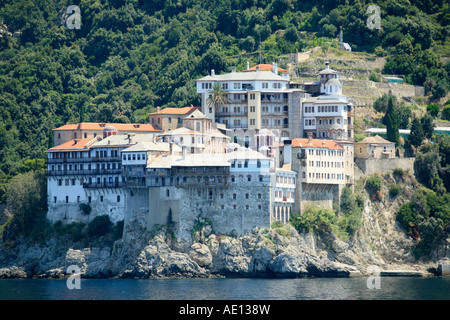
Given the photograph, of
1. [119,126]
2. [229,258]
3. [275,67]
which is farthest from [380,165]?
[119,126]

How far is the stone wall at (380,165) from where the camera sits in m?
130

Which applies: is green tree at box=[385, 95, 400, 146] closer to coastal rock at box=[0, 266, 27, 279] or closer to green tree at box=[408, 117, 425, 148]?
green tree at box=[408, 117, 425, 148]

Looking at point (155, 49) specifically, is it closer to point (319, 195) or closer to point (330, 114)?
point (330, 114)

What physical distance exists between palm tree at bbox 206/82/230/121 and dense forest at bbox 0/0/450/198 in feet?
24.4

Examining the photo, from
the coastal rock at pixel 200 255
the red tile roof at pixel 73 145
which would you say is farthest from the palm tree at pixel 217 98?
the coastal rock at pixel 200 255

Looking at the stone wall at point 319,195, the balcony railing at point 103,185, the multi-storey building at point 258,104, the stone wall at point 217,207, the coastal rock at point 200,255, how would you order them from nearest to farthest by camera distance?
the coastal rock at point 200,255, the stone wall at point 217,207, the stone wall at point 319,195, the balcony railing at point 103,185, the multi-storey building at point 258,104

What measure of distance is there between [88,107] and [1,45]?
113ft

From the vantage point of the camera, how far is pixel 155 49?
177125mm

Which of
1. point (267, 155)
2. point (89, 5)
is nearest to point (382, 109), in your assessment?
point (267, 155)

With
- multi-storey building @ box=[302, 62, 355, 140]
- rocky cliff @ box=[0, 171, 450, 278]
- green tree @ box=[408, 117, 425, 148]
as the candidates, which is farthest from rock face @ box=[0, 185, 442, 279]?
green tree @ box=[408, 117, 425, 148]
